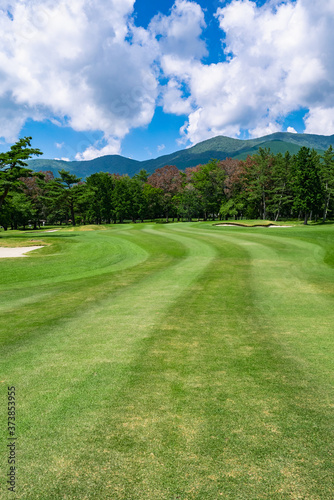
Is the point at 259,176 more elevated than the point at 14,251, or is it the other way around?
the point at 259,176

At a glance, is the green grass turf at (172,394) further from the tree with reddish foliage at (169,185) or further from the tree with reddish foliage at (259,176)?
the tree with reddish foliage at (169,185)

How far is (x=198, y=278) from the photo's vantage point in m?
11.3

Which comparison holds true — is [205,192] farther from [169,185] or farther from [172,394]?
[172,394]

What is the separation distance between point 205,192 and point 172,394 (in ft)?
235

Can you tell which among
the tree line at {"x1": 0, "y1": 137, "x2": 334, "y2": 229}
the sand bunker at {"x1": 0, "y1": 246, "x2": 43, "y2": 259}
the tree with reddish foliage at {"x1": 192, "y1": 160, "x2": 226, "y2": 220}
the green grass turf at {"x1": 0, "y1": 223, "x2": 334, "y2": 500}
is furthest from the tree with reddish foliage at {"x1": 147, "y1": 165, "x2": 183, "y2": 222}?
the green grass turf at {"x1": 0, "y1": 223, "x2": 334, "y2": 500}

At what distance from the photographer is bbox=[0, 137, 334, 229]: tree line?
187ft

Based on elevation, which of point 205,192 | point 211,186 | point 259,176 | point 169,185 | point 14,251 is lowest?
point 14,251

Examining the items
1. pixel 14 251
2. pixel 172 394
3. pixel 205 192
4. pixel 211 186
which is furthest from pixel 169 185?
pixel 172 394

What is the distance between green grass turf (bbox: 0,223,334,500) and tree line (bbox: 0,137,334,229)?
49.4 m

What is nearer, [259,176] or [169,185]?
[259,176]

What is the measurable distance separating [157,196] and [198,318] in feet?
249

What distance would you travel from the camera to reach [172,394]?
3.53 meters

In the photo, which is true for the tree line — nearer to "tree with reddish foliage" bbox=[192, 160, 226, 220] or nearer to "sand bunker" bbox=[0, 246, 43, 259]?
"tree with reddish foliage" bbox=[192, 160, 226, 220]

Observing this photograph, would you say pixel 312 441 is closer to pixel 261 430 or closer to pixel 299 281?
pixel 261 430
